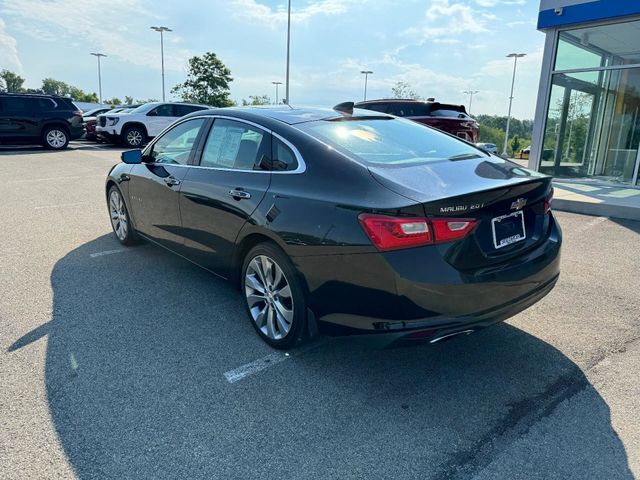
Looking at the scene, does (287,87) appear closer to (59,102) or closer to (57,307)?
(59,102)

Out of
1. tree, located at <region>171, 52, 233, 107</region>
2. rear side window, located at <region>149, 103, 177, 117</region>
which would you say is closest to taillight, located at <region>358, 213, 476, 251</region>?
rear side window, located at <region>149, 103, 177, 117</region>

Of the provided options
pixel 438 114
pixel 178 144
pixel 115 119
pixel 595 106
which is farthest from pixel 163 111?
pixel 178 144

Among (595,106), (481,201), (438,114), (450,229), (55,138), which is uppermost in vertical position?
(595,106)

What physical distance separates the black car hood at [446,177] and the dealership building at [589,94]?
33.4 ft

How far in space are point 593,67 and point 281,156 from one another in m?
11.6

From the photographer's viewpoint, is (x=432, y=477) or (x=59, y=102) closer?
(x=432, y=477)

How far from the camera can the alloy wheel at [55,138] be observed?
16.7 metres

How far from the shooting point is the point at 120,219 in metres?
5.45

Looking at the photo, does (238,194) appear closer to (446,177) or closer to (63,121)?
(446,177)

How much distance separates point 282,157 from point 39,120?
16.6 m

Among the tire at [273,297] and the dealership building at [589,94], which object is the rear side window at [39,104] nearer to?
the dealership building at [589,94]

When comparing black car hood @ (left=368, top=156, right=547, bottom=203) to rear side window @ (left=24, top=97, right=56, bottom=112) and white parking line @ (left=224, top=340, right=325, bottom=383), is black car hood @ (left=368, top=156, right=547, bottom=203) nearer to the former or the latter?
white parking line @ (left=224, top=340, right=325, bottom=383)

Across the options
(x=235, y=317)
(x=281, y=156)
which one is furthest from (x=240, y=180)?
(x=235, y=317)

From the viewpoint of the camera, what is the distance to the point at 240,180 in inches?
132
